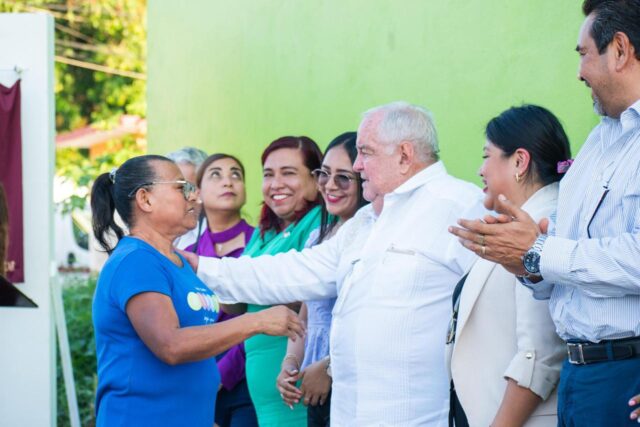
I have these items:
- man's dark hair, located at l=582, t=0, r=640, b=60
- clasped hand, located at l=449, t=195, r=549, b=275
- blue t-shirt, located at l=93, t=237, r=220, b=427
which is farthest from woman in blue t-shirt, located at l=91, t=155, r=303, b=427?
man's dark hair, located at l=582, t=0, r=640, b=60

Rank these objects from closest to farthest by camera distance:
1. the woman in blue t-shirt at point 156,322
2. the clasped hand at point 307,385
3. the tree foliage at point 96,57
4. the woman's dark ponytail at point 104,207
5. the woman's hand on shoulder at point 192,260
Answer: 1. the woman in blue t-shirt at point 156,322
2. the woman's dark ponytail at point 104,207
3. the clasped hand at point 307,385
4. the woman's hand on shoulder at point 192,260
5. the tree foliage at point 96,57

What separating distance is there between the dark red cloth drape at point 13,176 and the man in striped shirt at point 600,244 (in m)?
4.34

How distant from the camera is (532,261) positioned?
8.48ft

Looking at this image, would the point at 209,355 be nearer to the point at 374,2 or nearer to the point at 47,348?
the point at 374,2

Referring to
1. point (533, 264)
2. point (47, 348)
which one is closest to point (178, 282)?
point (533, 264)

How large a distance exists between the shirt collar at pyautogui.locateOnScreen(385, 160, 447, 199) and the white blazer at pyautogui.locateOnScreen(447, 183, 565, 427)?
561 millimetres

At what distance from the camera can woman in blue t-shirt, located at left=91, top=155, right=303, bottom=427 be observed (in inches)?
130

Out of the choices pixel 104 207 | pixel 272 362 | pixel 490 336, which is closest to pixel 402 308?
pixel 490 336

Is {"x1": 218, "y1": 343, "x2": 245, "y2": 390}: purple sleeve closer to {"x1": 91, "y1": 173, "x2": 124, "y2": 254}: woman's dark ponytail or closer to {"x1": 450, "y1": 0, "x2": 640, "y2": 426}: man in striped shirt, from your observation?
{"x1": 91, "y1": 173, "x2": 124, "y2": 254}: woman's dark ponytail

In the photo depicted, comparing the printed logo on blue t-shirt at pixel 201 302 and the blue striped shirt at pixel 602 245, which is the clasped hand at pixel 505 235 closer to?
the blue striped shirt at pixel 602 245

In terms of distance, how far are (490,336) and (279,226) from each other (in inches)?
72.9

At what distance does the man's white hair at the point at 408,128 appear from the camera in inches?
143

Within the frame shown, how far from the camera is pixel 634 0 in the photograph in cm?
258

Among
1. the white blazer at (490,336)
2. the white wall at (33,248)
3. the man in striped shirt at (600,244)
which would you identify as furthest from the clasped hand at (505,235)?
the white wall at (33,248)
